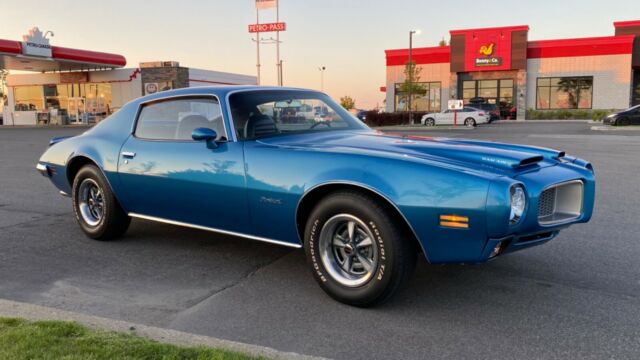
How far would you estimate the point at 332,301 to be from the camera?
3.91 m

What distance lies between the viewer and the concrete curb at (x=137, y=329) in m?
3.07

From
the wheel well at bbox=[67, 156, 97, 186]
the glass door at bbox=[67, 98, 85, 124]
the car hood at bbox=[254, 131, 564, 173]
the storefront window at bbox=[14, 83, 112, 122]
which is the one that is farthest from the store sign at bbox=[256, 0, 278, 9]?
the car hood at bbox=[254, 131, 564, 173]

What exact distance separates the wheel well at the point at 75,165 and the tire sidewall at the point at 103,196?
87 millimetres

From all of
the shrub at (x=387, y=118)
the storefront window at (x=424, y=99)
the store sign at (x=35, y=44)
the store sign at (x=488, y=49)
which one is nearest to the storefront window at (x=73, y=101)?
the store sign at (x=35, y=44)

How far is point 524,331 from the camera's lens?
339 centimetres

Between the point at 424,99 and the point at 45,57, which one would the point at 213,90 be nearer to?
the point at 45,57

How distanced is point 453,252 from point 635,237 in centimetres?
317

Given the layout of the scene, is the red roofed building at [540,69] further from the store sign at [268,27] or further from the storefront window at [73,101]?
the storefront window at [73,101]

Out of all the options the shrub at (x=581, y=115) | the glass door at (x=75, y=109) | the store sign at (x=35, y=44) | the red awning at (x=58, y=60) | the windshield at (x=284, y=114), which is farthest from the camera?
the shrub at (x=581, y=115)

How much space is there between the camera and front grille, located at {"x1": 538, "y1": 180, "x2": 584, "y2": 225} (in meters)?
3.67

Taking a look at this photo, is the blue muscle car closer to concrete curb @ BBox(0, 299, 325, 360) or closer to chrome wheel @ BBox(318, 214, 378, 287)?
chrome wheel @ BBox(318, 214, 378, 287)

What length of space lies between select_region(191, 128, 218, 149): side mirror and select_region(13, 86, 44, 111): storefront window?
160 ft

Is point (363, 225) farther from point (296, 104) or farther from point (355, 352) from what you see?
point (296, 104)

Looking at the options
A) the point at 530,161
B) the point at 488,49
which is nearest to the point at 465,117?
the point at 488,49
